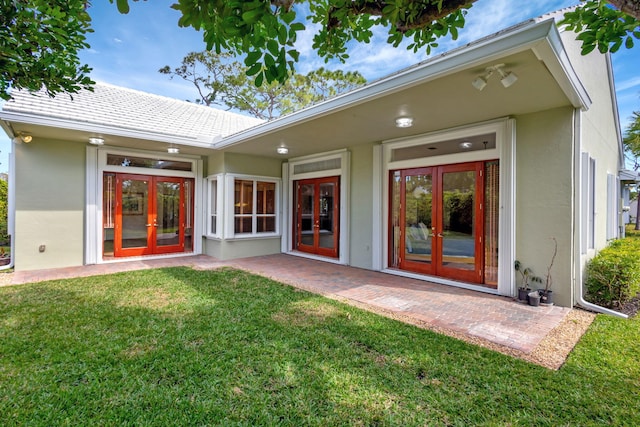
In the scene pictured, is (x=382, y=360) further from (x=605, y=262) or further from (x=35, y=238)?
(x=35, y=238)

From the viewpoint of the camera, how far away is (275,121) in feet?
20.6

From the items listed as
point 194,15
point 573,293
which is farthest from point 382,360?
point 573,293

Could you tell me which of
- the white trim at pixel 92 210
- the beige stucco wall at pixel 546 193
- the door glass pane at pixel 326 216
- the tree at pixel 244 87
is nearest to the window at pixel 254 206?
the door glass pane at pixel 326 216

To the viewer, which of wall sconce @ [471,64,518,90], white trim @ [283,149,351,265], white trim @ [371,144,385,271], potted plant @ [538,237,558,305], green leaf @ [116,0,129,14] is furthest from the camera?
white trim @ [283,149,351,265]

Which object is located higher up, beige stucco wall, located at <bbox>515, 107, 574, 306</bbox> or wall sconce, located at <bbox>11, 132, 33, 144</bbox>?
wall sconce, located at <bbox>11, 132, 33, 144</bbox>

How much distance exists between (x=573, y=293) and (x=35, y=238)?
35.5 ft

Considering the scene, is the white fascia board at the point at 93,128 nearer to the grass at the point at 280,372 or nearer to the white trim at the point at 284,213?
the white trim at the point at 284,213

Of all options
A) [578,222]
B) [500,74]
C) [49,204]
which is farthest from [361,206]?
[49,204]

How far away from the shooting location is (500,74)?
353cm

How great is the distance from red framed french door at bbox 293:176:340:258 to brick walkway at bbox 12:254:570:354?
30.7 inches

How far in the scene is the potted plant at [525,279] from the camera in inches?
196

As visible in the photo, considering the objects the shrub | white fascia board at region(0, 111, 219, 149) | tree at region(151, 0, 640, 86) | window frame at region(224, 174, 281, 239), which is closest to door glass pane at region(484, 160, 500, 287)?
the shrub

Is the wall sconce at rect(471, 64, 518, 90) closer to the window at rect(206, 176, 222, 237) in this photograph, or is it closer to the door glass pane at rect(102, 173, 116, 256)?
the window at rect(206, 176, 222, 237)

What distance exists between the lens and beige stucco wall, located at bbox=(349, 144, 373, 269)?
25.0ft
